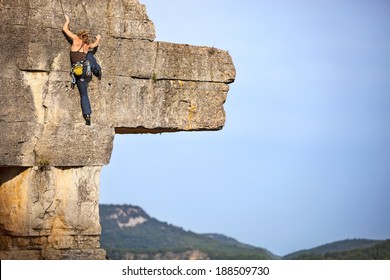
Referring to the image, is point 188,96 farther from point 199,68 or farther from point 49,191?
point 49,191

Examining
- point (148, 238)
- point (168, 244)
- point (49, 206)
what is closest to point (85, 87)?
point (49, 206)

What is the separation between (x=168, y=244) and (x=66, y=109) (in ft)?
88.1

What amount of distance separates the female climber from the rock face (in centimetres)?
10

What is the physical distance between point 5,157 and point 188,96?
3.11 m

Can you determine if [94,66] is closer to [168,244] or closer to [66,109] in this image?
[66,109]

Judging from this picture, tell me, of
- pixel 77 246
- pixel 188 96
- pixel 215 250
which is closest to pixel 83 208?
pixel 77 246

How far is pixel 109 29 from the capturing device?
20953 millimetres

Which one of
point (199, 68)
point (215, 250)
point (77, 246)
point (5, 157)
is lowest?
point (215, 250)

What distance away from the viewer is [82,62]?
67.2ft

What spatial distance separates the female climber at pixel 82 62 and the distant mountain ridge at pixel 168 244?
15.5 m

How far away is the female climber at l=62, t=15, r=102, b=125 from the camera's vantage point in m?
20.5

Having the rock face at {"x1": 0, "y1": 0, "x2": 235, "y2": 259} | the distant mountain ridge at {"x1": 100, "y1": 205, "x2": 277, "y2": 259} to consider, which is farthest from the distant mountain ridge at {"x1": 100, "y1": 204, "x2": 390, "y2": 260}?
the rock face at {"x1": 0, "y1": 0, "x2": 235, "y2": 259}

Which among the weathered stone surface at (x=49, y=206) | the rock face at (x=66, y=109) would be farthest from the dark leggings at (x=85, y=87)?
the weathered stone surface at (x=49, y=206)

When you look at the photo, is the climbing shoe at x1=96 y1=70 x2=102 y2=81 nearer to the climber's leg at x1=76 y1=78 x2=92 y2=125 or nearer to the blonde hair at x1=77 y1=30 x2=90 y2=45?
the climber's leg at x1=76 y1=78 x2=92 y2=125
